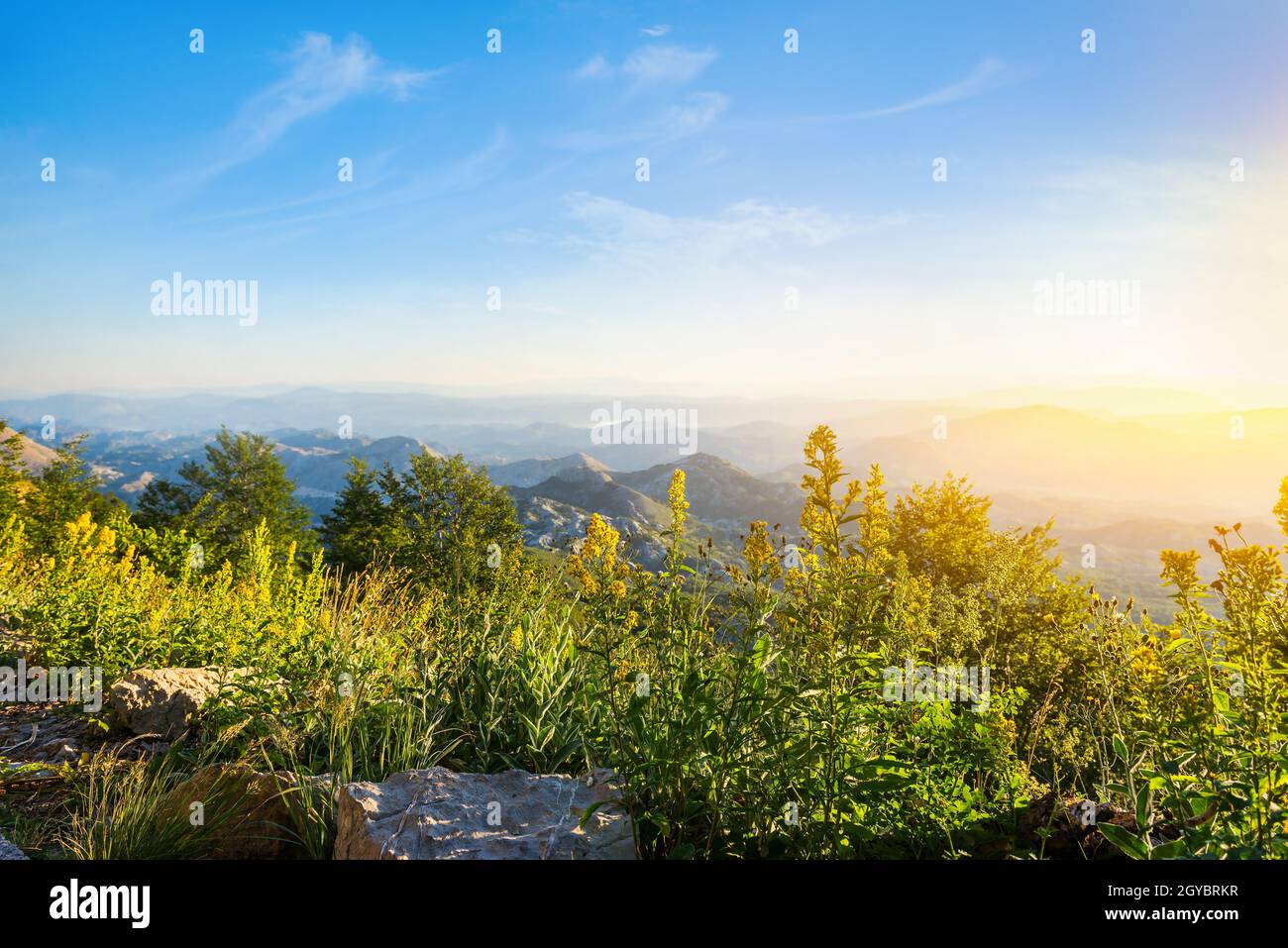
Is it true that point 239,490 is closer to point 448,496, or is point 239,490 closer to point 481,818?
point 448,496

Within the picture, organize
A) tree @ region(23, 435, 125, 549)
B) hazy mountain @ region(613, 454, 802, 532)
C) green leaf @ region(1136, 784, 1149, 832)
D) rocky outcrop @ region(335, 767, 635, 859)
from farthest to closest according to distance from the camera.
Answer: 1. hazy mountain @ region(613, 454, 802, 532)
2. tree @ region(23, 435, 125, 549)
3. rocky outcrop @ region(335, 767, 635, 859)
4. green leaf @ region(1136, 784, 1149, 832)

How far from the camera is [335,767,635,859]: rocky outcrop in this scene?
302 cm

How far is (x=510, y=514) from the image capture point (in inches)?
1626

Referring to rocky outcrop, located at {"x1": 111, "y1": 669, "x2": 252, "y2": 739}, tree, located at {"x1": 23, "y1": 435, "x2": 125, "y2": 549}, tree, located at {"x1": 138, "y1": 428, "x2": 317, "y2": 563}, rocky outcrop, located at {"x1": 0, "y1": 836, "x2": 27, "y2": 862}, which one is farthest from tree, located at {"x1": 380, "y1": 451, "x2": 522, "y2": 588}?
rocky outcrop, located at {"x1": 0, "y1": 836, "x2": 27, "y2": 862}

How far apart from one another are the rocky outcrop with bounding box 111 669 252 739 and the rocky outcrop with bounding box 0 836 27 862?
1608mm

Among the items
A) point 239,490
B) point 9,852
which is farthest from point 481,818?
point 239,490

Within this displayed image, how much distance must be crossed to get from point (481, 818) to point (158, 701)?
3514 millimetres

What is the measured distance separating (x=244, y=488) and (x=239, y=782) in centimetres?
5714

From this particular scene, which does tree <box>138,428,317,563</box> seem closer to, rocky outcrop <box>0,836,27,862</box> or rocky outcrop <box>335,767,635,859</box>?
rocky outcrop <box>0,836,27,862</box>

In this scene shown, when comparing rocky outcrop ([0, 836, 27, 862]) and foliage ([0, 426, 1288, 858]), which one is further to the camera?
rocky outcrop ([0, 836, 27, 862])

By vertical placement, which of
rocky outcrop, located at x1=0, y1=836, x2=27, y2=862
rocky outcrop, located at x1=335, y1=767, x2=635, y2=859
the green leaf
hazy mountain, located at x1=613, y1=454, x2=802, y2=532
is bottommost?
hazy mountain, located at x1=613, y1=454, x2=802, y2=532

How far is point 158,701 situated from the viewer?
17.1 ft
